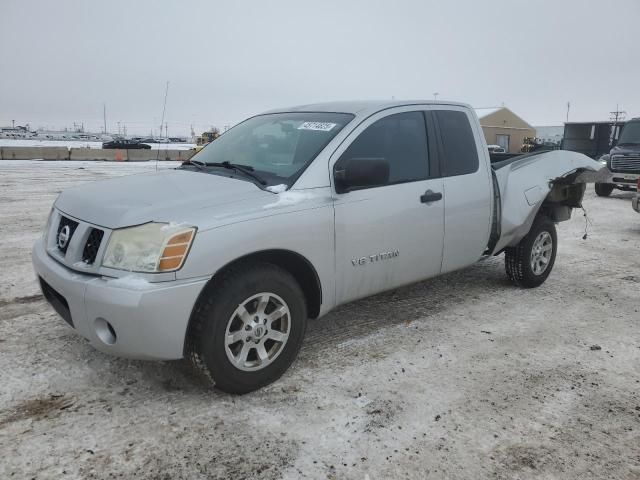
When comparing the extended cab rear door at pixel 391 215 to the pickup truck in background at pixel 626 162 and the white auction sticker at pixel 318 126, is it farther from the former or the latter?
the pickup truck in background at pixel 626 162

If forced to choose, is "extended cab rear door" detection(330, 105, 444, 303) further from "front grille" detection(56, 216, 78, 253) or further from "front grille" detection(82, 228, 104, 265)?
"front grille" detection(56, 216, 78, 253)

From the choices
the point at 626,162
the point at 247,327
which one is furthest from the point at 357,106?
the point at 626,162

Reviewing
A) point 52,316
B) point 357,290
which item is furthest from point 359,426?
point 52,316

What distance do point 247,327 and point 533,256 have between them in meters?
3.52

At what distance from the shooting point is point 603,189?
14766 millimetres

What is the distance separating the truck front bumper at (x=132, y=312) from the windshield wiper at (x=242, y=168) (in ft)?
2.91

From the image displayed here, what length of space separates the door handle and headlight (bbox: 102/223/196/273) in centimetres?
191

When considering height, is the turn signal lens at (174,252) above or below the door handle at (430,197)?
below

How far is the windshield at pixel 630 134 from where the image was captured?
14363mm

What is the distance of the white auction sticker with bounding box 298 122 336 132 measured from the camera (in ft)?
12.0

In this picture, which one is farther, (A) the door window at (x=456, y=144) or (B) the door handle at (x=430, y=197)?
(A) the door window at (x=456, y=144)

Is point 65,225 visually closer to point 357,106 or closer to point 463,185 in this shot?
point 357,106

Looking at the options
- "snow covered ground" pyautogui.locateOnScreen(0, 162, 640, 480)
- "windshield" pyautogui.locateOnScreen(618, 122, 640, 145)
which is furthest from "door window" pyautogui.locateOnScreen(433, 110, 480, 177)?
"windshield" pyautogui.locateOnScreen(618, 122, 640, 145)

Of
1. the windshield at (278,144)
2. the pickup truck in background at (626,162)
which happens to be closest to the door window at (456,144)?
the windshield at (278,144)
